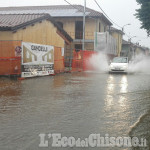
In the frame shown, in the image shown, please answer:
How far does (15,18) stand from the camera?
19984 millimetres

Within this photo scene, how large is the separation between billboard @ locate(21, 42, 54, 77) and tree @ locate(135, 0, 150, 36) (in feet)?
35.9

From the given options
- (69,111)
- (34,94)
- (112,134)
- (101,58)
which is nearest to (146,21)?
(101,58)

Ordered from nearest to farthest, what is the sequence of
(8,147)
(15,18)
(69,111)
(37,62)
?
(8,147), (69,111), (37,62), (15,18)

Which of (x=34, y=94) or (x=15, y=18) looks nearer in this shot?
(x=34, y=94)

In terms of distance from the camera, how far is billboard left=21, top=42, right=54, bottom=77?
15.3 m

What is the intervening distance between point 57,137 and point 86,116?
1706 millimetres

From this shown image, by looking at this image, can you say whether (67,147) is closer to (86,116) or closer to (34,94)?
(86,116)

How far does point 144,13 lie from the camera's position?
24250 mm

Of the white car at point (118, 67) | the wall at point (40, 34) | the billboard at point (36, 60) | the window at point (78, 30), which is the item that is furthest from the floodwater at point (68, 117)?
the window at point (78, 30)

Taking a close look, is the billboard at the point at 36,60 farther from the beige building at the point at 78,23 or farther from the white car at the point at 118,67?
the beige building at the point at 78,23

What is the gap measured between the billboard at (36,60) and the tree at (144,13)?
1094 centimetres

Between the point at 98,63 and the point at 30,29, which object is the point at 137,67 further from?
the point at 30,29

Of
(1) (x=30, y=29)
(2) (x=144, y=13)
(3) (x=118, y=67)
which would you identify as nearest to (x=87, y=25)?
(2) (x=144, y=13)

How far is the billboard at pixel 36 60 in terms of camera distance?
15.3 m
